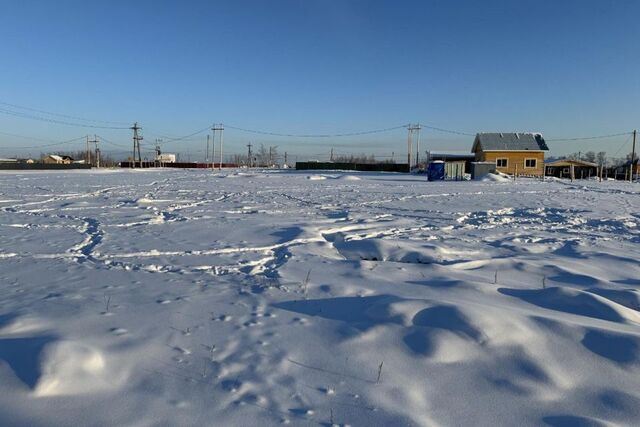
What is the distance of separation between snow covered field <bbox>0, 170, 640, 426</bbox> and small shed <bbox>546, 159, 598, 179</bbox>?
54.8 meters

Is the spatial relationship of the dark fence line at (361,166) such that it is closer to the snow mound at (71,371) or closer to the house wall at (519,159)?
the house wall at (519,159)

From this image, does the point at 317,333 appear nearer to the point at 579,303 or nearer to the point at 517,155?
the point at 579,303

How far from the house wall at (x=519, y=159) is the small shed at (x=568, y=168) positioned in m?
8.45

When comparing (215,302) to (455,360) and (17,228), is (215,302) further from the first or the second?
(17,228)

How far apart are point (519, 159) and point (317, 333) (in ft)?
165

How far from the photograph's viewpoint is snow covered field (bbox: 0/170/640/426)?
8.66ft

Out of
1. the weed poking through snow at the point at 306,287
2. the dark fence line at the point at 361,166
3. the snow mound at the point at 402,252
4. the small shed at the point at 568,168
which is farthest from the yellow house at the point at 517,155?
the weed poking through snow at the point at 306,287

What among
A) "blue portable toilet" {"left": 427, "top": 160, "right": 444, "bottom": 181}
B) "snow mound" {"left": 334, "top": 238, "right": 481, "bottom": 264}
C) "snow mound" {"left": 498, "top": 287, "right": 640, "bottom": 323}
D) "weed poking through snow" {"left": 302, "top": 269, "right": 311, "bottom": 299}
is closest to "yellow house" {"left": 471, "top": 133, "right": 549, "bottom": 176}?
"blue portable toilet" {"left": 427, "top": 160, "right": 444, "bottom": 181}

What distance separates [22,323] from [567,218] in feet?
38.5

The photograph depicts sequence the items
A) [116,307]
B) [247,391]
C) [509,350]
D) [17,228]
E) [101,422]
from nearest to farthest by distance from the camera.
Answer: [101,422] < [247,391] < [509,350] < [116,307] < [17,228]

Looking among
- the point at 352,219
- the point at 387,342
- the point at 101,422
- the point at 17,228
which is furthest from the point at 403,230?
the point at 17,228

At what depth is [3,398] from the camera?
2.61 metres

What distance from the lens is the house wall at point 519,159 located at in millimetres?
48344

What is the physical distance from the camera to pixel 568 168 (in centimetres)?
5731
